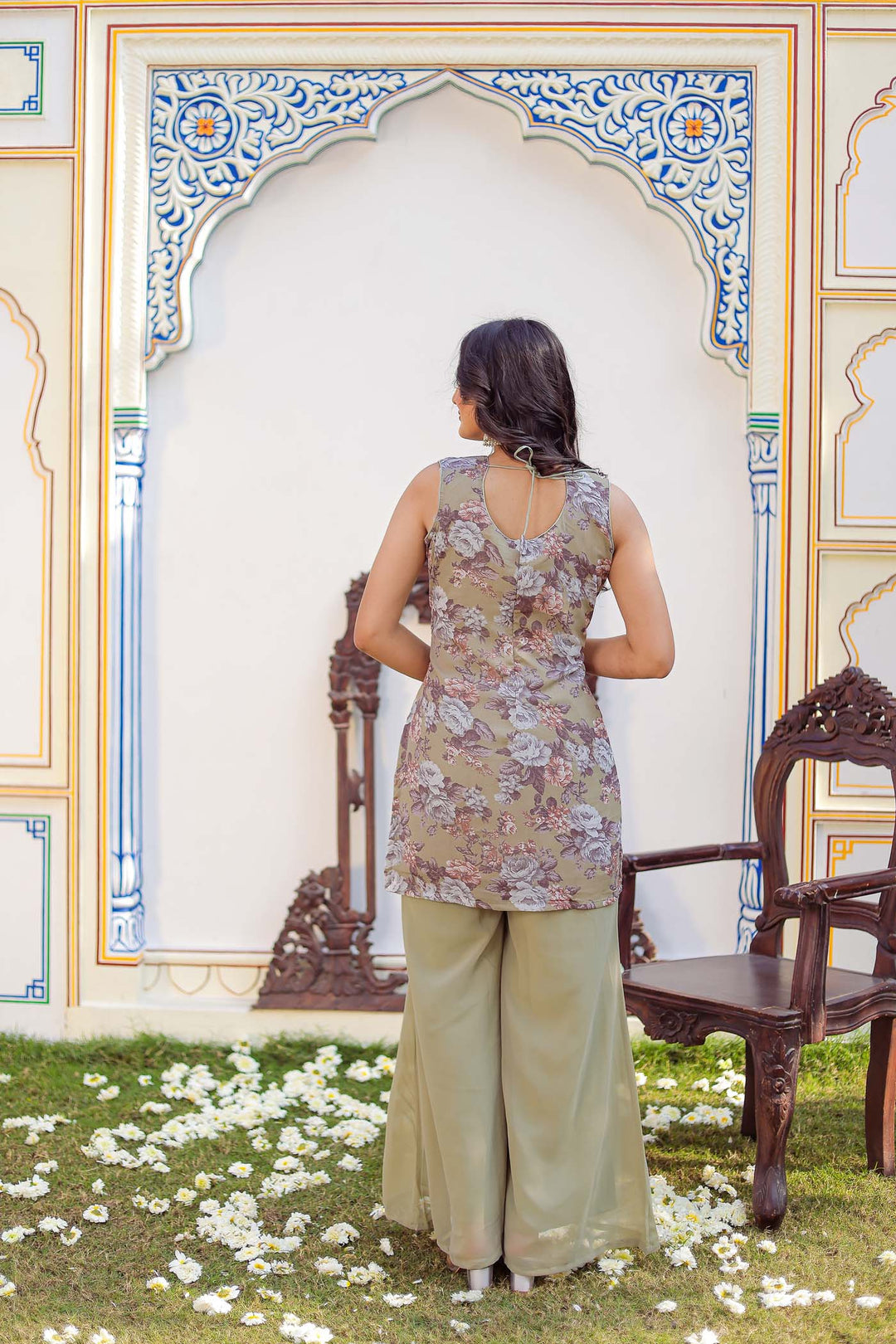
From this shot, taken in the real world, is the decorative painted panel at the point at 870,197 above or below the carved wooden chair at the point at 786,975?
above

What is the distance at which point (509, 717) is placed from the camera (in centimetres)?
210

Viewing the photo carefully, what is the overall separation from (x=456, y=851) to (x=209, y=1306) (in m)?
0.91

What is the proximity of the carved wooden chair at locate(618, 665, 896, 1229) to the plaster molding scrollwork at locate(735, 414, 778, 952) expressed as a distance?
59 cm

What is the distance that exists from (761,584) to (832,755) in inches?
32.2

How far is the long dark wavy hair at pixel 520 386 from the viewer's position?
2045 millimetres

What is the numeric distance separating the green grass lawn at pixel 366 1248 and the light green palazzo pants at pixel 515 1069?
0.39 feet

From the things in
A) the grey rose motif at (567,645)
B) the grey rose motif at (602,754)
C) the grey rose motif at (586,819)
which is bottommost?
the grey rose motif at (586,819)

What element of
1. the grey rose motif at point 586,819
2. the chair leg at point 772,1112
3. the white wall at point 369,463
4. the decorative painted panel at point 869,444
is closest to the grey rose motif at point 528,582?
the grey rose motif at point 586,819

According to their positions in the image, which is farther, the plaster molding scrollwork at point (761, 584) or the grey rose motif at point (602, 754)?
the plaster molding scrollwork at point (761, 584)

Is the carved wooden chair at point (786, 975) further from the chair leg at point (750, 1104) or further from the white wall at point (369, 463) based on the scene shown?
the white wall at point (369, 463)

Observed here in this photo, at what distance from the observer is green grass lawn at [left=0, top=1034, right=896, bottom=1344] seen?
2.13m

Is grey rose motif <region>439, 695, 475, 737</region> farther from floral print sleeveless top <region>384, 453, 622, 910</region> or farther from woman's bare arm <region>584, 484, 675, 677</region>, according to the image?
woman's bare arm <region>584, 484, 675, 677</region>

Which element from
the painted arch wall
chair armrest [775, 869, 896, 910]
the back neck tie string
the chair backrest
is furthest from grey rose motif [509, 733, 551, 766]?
the painted arch wall

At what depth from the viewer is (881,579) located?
139 inches
